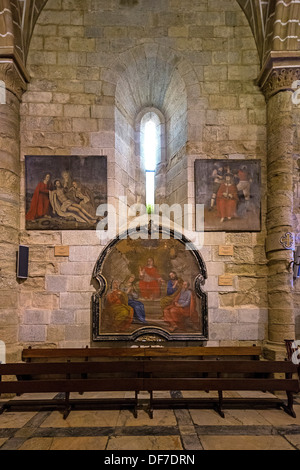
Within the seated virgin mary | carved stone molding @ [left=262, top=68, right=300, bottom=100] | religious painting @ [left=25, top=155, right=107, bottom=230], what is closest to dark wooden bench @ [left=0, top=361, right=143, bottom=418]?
religious painting @ [left=25, top=155, right=107, bottom=230]

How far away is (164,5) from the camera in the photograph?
19.8 ft

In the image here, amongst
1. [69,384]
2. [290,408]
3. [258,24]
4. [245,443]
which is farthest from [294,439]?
[258,24]

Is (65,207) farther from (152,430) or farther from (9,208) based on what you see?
(152,430)

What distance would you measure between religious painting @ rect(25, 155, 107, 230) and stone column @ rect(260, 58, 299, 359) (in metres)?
2.94

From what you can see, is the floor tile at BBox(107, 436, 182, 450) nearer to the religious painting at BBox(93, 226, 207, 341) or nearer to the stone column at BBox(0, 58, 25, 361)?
the religious painting at BBox(93, 226, 207, 341)

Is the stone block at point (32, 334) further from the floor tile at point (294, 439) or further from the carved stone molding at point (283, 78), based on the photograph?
the carved stone molding at point (283, 78)

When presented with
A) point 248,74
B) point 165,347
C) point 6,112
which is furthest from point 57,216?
point 248,74

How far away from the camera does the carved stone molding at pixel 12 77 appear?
529cm

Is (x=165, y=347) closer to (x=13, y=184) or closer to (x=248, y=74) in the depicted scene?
(x=13, y=184)

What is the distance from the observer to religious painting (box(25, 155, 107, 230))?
5668 mm

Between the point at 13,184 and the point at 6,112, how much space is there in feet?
3.89

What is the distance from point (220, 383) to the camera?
13.4ft

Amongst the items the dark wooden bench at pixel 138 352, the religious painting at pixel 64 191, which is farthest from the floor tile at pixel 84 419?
the religious painting at pixel 64 191

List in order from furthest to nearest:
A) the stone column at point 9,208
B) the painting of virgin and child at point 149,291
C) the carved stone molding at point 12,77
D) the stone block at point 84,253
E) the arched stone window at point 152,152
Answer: the arched stone window at point 152,152
the stone block at point 84,253
the painting of virgin and child at point 149,291
the carved stone molding at point 12,77
the stone column at point 9,208
